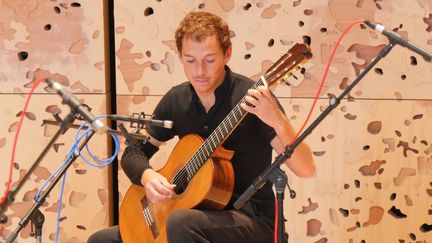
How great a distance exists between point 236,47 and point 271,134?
0.98 m

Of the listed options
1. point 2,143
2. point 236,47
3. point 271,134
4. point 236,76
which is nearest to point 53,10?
point 2,143

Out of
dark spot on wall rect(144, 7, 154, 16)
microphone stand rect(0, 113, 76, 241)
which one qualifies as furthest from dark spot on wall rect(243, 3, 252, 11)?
microphone stand rect(0, 113, 76, 241)

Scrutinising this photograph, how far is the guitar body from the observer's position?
6.92 feet

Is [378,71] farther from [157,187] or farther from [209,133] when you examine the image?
[157,187]

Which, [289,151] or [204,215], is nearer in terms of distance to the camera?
[289,151]

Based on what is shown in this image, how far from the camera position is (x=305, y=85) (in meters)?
3.02

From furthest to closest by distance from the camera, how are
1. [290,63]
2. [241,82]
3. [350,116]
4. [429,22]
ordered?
[350,116] → [429,22] → [241,82] → [290,63]

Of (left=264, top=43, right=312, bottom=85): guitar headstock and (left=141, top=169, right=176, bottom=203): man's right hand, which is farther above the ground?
(left=264, top=43, right=312, bottom=85): guitar headstock

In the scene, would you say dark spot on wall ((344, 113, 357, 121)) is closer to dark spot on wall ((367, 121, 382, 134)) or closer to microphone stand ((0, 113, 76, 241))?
dark spot on wall ((367, 121, 382, 134))

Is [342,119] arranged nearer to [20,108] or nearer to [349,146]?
[349,146]

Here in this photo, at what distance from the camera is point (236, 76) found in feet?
7.52

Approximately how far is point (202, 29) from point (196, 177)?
21.3 inches

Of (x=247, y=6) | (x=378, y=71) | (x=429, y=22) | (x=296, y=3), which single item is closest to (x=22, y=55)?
(x=247, y=6)

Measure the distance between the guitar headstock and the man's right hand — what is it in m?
0.57
